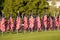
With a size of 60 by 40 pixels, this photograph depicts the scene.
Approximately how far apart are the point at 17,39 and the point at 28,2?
16080 mm

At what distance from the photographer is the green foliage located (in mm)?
37250

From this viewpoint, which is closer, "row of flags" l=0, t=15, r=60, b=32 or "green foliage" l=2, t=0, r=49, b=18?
"row of flags" l=0, t=15, r=60, b=32

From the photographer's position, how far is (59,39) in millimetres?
22875

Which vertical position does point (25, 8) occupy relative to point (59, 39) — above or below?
above

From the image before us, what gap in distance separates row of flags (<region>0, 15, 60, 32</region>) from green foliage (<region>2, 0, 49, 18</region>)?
4.39 meters

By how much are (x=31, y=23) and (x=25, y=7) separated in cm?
723

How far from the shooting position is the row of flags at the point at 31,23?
2817cm

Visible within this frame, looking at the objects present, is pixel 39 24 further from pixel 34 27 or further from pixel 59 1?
pixel 59 1

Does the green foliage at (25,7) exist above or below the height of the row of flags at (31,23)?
above

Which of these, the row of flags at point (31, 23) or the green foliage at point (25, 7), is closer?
the row of flags at point (31, 23)

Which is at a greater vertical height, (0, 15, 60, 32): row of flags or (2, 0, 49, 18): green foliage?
(2, 0, 49, 18): green foliage

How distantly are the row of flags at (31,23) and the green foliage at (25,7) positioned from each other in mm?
4395

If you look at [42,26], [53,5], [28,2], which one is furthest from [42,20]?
[53,5]

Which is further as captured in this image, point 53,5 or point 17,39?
point 53,5
